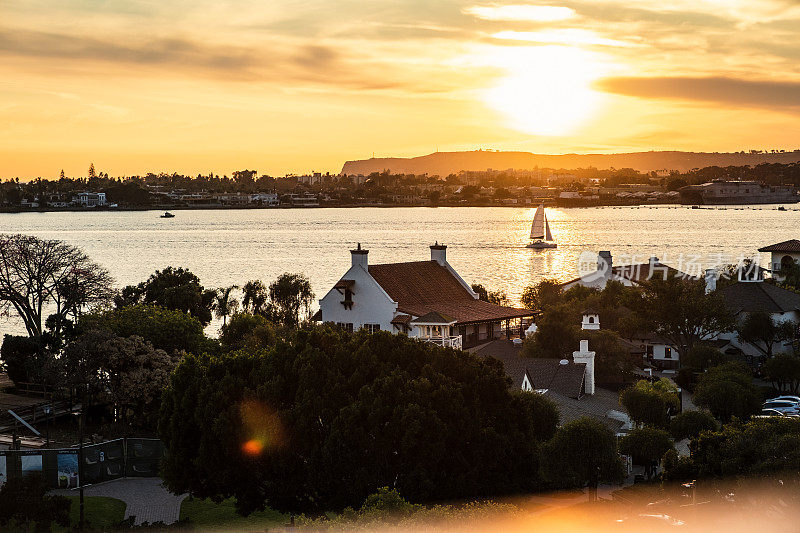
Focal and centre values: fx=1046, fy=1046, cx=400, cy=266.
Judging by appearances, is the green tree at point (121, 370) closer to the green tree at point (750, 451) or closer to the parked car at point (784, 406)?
the green tree at point (750, 451)

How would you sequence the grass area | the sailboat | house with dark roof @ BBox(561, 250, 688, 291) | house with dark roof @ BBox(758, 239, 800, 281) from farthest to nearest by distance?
the sailboat < house with dark roof @ BBox(758, 239, 800, 281) < house with dark roof @ BBox(561, 250, 688, 291) < the grass area

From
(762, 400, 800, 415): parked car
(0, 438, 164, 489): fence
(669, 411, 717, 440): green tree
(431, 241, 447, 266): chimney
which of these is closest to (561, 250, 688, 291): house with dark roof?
(431, 241, 447, 266): chimney

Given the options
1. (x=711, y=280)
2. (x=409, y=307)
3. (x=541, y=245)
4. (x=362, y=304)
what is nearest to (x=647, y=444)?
(x=409, y=307)

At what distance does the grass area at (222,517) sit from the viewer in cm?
2548

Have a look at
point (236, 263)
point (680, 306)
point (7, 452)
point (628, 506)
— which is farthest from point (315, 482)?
point (236, 263)

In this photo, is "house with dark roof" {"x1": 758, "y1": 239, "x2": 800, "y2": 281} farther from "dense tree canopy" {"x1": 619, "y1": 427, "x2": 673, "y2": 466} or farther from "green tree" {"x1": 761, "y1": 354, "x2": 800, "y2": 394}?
"dense tree canopy" {"x1": 619, "y1": 427, "x2": 673, "y2": 466}

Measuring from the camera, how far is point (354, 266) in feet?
163

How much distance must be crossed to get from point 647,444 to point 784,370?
18.7 meters

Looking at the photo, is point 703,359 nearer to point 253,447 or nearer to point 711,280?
point 711,280

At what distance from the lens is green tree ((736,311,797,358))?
53.4 meters

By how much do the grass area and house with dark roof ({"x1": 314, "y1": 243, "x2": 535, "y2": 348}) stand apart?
62.5ft

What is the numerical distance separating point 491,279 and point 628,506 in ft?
338

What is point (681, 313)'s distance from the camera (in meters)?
53.2

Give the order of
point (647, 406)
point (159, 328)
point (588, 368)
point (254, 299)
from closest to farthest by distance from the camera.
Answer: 1. point (647, 406)
2. point (588, 368)
3. point (159, 328)
4. point (254, 299)
